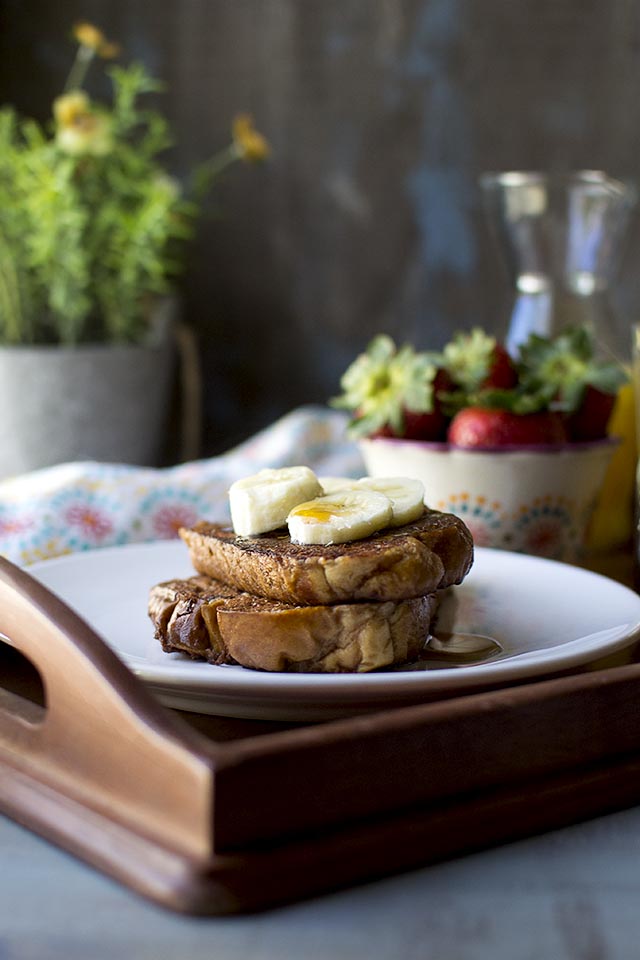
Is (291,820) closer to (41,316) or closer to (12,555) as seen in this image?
(12,555)

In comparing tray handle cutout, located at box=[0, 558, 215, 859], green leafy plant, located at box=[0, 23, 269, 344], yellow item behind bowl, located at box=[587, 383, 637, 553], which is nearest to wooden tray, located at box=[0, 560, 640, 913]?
tray handle cutout, located at box=[0, 558, 215, 859]

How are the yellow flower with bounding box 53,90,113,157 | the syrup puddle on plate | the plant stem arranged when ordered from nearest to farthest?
1. the syrup puddle on plate
2. the yellow flower with bounding box 53,90,113,157
3. the plant stem

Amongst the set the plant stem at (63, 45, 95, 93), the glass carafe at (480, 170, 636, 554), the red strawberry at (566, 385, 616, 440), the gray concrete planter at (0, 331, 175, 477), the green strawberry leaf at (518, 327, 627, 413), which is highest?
the plant stem at (63, 45, 95, 93)

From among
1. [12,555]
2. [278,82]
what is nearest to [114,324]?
[278,82]

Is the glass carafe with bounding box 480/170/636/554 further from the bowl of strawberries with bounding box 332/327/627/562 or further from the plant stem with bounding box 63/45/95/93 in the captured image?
the plant stem with bounding box 63/45/95/93

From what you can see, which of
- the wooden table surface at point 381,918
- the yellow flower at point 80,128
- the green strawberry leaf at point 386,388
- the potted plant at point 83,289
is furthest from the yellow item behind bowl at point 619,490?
the yellow flower at point 80,128

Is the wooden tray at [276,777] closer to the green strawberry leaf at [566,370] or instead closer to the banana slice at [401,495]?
the banana slice at [401,495]

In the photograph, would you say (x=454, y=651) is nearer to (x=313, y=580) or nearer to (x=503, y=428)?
(x=313, y=580)
